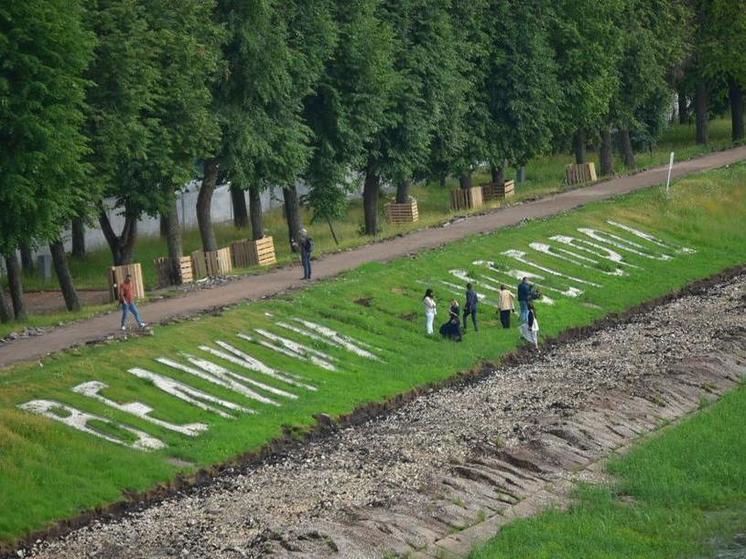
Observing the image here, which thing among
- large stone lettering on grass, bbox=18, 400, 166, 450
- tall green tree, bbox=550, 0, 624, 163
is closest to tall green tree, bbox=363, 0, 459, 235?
tall green tree, bbox=550, 0, 624, 163

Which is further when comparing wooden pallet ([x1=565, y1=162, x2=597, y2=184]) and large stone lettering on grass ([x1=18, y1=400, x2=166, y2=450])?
wooden pallet ([x1=565, y1=162, x2=597, y2=184])

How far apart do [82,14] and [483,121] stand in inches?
1463

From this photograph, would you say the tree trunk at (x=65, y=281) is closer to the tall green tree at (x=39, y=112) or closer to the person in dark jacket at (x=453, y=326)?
the tall green tree at (x=39, y=112)

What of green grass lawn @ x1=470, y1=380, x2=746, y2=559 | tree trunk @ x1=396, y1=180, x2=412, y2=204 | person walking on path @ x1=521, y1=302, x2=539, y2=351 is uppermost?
tree trunk @ x1=396, y1=180, x2=412, y2=204

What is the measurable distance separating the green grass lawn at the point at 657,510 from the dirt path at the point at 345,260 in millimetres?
17941

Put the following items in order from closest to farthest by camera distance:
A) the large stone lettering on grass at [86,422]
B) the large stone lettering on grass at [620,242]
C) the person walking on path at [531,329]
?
the large stone lettering on grass at [86,422] < the person walking on path at [531,329] < the large stone lettering on grass at [620,242]

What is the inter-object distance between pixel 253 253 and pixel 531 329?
17.9m

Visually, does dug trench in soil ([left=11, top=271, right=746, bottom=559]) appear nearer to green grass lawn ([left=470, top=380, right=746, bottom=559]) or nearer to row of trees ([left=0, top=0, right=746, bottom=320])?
green grass lawn ([left=470, top=380, right=746, bottom=559])

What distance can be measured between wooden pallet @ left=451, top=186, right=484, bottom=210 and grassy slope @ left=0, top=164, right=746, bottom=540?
11570 mm

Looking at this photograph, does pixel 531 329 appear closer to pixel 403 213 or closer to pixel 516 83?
pixel 403 213

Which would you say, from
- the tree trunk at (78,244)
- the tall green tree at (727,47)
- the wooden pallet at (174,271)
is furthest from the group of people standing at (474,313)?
the tall green tree at (727,47)

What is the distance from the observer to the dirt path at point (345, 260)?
49375mm

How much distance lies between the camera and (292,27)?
70.9m

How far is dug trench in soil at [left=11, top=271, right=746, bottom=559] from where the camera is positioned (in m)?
33.8
